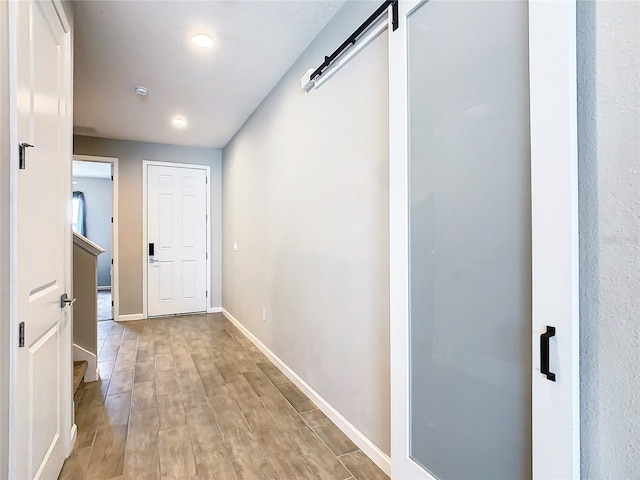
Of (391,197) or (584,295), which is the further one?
(391,197)

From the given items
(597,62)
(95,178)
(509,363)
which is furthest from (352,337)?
(95,178)

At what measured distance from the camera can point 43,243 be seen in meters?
1.55

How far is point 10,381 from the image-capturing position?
119 centimetres

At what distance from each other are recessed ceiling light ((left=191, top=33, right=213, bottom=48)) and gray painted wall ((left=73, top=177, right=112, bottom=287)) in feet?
24.5

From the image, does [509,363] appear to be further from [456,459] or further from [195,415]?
[195,415]

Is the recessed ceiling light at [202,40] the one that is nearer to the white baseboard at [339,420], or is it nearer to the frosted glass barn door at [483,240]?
the frosted glass barn door at [483,240]

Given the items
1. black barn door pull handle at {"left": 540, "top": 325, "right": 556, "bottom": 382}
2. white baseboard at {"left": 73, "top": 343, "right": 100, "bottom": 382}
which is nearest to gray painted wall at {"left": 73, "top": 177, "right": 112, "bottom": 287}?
white baseboard at {"left": 73, "top": 343, "right": 100, "bottom": 382}

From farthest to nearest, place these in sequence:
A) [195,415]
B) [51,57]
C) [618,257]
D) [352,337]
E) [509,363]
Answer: [195,415] < [352,337] < [51,57] < [509,363] < [618,257]

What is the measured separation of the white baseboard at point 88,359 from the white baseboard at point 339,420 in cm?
154

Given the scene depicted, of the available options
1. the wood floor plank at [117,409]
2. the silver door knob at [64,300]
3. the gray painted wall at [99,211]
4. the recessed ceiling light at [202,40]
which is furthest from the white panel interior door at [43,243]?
the gray painted wall at [99,211]

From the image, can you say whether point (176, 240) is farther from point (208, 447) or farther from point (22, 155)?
point (22, 155)

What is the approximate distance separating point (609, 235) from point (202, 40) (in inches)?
108

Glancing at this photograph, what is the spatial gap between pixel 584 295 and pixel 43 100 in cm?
218

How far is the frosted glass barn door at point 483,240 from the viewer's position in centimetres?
95
